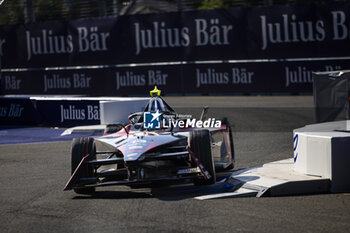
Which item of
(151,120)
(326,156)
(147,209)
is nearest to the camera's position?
(147,209)

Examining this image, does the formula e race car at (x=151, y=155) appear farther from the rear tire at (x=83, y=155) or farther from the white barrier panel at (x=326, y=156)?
the white barrier panel at (x=326, y=156)

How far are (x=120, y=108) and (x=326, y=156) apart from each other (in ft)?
27.5

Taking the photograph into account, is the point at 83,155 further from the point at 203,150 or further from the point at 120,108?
the point at 120,108

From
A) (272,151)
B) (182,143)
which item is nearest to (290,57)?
(272,151)

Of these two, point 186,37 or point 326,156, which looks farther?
point 186,37

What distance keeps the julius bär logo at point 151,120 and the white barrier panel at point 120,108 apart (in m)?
6.10

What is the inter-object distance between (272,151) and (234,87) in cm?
1141

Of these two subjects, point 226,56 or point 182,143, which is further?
point 226,56

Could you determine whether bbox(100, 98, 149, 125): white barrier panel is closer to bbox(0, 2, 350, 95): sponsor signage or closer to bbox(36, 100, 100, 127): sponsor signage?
bbox(36, 100, 100, 127): sponsor signage

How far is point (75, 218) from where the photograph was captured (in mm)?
7273

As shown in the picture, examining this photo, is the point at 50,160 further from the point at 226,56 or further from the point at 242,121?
the point at 226,56

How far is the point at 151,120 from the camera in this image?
9.69 metres

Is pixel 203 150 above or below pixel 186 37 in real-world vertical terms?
below

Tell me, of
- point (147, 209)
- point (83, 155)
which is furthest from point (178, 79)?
point (147, 209)
